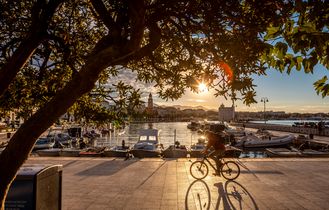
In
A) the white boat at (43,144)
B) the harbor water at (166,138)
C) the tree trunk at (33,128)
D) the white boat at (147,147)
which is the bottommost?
the harbor water at (166,138)

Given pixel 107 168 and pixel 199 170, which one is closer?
pixel 199 170

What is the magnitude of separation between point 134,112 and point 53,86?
91.6 inches

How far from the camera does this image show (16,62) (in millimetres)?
4711

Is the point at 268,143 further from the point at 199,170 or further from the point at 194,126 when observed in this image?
the point at 194,126

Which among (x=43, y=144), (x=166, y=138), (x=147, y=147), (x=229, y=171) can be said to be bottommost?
(x=166, y=138)

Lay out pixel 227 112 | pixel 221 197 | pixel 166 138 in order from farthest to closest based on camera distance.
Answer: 1. pixel 227 112
2. pixel 166 138
3. pixel 221 197

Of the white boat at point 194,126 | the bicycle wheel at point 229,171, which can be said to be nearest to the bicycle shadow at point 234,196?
the bicycle wheel at point 229,171

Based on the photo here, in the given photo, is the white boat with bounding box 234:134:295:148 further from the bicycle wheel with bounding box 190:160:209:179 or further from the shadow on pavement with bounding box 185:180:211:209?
the shadow on pavement with bounding box 185:180:211:209

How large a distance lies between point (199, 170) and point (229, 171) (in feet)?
3.63

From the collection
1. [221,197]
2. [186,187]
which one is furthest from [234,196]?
[186,187]

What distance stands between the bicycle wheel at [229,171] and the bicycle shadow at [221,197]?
467mm

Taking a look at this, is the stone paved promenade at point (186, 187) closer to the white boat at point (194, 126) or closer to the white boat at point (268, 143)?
the white boat at point (268, 143)

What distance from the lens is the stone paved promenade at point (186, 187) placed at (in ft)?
28.9

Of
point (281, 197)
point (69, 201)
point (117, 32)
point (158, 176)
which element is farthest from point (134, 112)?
point (158, 176)
